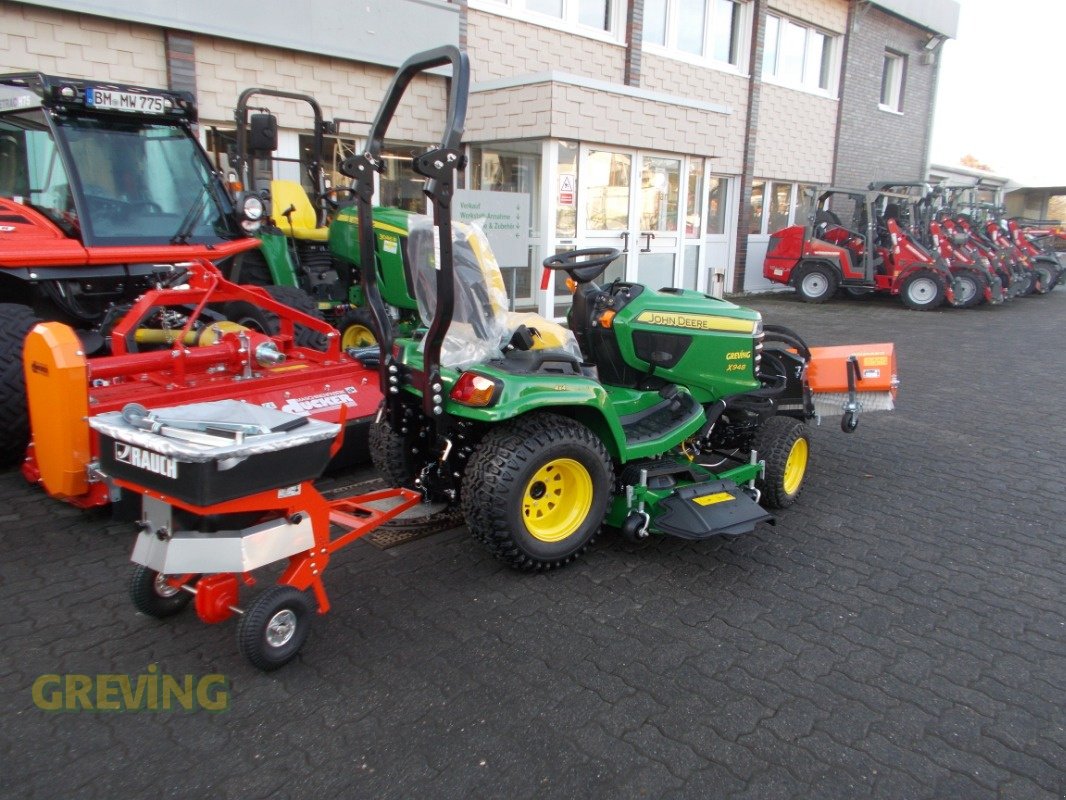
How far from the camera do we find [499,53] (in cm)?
1109

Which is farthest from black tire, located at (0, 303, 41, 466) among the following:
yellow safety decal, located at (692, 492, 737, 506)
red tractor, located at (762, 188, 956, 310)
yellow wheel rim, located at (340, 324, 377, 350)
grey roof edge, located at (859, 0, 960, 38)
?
grey roof edge, located at (859, 0, 960, 38)

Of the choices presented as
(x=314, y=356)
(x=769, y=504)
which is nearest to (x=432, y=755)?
(x=769, y=504)

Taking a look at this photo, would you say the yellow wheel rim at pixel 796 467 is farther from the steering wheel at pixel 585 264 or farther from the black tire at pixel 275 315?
the black tire at pixel 275 315

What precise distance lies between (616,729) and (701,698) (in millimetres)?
372

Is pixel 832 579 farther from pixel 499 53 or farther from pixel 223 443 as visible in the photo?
pixel 499 53

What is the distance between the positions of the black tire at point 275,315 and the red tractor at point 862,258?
11.5 meters

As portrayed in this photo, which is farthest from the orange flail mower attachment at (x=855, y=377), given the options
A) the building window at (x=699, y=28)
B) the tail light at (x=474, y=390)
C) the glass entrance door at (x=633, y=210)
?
the building window at (x=699, y=28)

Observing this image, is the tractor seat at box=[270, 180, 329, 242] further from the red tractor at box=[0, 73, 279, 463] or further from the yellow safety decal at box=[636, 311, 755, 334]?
the yellow safety decal at box=[636, 311, 755, 334]

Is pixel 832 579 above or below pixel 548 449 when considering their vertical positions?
below

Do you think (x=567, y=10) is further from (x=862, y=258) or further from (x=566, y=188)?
(x=862, y=258)

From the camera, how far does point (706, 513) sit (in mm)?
3789

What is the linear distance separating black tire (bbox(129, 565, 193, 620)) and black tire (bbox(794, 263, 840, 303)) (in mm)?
14096

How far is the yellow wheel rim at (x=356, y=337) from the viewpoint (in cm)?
684

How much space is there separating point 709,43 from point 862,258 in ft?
15.8
